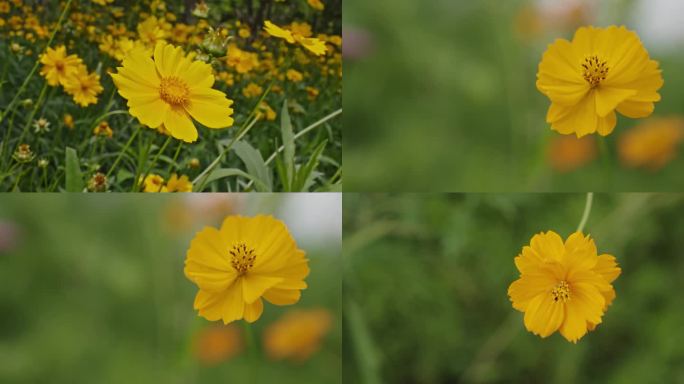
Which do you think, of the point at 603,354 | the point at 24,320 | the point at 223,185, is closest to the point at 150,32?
the point at 223,185

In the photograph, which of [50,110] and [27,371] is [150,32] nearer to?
[50,110]

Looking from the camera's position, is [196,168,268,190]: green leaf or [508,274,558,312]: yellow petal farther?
[196,168,268,190]: green leaf

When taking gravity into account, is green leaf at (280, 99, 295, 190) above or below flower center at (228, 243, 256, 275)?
above

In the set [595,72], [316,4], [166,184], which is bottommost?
[166,184]

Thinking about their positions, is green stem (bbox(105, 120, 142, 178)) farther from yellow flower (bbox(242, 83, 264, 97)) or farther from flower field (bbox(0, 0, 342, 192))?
yellow flower (bbox(242, 83, 264, 97))

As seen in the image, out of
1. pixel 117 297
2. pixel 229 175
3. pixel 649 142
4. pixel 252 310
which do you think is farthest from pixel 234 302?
pixel 649 142

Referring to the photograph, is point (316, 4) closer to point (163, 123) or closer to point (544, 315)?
point (163, 123)

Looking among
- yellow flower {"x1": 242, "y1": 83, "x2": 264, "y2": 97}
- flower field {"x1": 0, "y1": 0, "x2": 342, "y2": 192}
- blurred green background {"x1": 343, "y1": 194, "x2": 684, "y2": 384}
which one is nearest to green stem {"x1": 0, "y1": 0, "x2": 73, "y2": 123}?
flower field {"x1": 0, "y1": 0, "x2": 342, "y2": 192}

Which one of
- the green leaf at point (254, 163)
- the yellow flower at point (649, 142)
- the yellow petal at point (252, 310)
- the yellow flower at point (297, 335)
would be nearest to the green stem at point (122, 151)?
the green leaf at point (254, 163)
